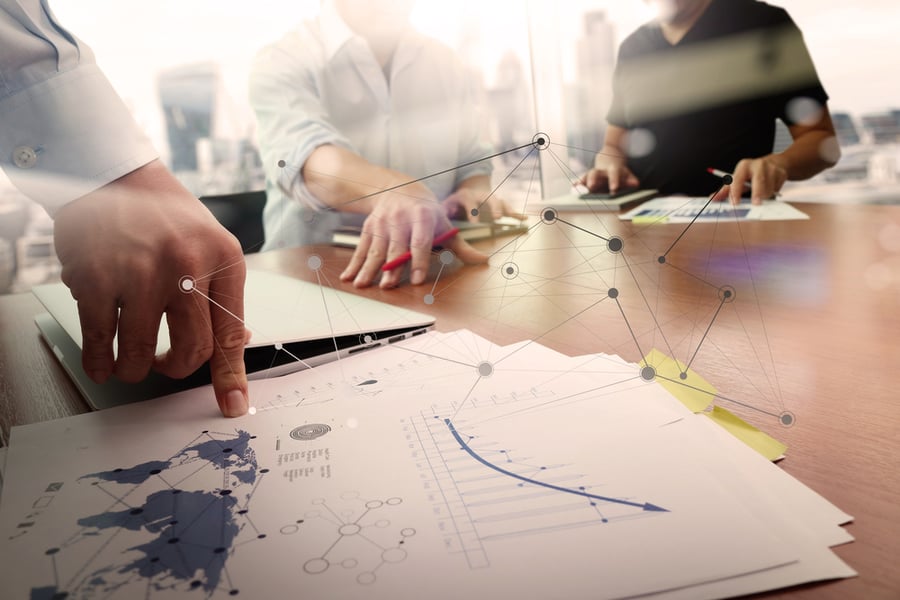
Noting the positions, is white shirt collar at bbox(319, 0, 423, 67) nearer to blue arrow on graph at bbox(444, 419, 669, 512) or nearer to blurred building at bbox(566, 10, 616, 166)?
blurred building at bbox(566, 10, 616, 166)

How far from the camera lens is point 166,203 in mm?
389

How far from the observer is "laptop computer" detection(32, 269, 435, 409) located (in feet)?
1.45

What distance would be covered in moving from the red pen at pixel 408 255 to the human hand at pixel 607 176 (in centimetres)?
12

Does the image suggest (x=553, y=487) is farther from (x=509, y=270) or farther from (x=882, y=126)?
(x=882, y=126)

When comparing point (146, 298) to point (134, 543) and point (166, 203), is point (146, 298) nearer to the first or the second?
point (166, 203)

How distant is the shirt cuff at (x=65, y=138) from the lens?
41cm

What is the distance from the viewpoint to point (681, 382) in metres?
0.39

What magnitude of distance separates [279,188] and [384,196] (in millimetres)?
110

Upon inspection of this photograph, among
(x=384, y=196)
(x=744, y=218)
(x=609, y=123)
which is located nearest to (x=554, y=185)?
(x=384, y=196)

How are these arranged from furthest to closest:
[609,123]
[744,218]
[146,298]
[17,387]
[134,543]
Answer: [609,123] < [744,218] < [17,387] < [146,298] < [134,543]

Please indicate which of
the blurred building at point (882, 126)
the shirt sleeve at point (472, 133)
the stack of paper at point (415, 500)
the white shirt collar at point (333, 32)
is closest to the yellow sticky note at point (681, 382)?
the stack of paper at point (415, 500)

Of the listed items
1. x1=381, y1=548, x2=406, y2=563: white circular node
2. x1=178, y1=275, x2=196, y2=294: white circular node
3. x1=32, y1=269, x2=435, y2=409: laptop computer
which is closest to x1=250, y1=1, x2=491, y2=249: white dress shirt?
x1=32, y1=269, x2=435, y2=409: laptop computer

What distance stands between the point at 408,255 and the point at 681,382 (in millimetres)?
276

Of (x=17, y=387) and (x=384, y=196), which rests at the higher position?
(x=384, y=196)
